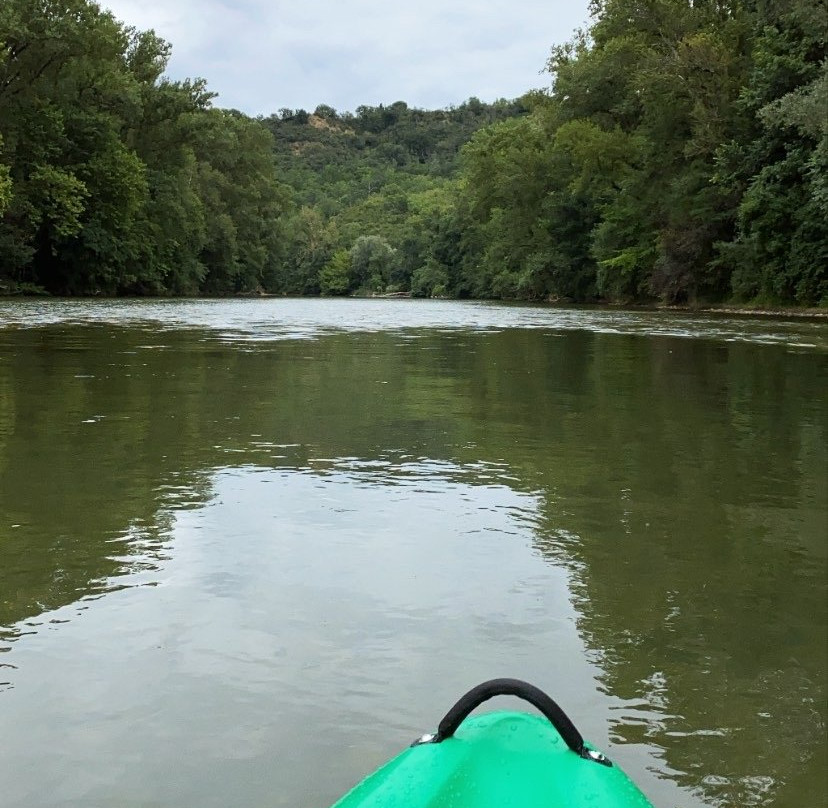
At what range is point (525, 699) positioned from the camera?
1738 millimetres

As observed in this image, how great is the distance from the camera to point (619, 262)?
1901 inches

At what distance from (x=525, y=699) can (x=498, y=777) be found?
0.14 m

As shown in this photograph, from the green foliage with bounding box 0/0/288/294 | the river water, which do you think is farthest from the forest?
the river water

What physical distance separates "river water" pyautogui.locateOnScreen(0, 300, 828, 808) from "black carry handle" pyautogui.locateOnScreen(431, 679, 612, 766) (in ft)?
2.15

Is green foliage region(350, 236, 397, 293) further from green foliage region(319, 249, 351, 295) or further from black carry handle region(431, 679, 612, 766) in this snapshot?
black carry handle region(431, 679, 612, 766)

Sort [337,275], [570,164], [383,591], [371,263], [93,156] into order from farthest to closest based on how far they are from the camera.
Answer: [337,275]
[371,263]
[570,164]
[93,156]
[383,591]

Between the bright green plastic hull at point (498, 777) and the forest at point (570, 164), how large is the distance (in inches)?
939

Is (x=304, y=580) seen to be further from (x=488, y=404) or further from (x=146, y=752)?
(x=488, y=404)

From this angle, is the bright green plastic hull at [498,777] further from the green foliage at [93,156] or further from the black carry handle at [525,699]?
the green foliage at [93,156]

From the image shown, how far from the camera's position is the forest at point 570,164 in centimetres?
3359

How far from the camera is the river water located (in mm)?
2559

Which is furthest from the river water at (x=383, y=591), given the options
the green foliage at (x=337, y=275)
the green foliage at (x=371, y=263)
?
the green foliage at (x=337, y=275)

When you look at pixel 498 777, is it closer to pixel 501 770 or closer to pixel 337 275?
pixel 501 770

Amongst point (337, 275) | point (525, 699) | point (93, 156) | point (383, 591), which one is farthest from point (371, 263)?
point (525, 699)
